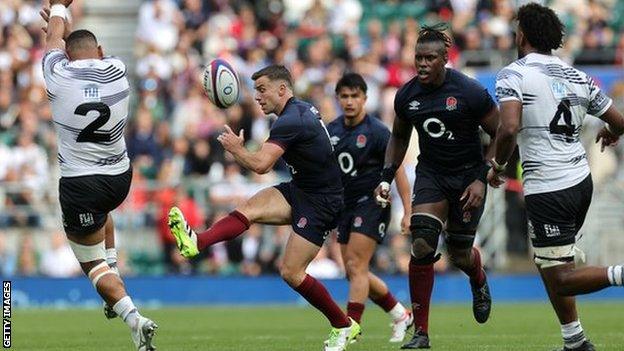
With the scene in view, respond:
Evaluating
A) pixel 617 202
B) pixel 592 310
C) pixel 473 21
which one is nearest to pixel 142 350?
pixel 592 310

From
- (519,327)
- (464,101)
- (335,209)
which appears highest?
(464,101)

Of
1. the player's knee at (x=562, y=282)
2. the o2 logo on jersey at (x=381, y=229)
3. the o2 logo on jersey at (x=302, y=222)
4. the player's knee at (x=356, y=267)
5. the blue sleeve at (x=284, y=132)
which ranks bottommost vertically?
the player's knee at (x=356, y=267)

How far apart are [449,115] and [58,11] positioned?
361cm

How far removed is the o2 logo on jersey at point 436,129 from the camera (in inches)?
507

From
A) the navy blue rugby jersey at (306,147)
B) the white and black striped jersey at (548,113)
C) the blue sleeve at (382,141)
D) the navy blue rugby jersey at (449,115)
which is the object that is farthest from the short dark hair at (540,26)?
the blue sleeve at (382,141)

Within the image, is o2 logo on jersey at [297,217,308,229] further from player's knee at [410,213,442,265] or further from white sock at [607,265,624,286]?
white sock at [607,265,624,286]

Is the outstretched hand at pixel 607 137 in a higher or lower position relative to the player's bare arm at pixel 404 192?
higher

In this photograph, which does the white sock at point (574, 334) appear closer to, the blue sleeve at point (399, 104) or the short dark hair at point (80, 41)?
the blue sleeve at point (399, 104)

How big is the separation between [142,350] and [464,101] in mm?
3672

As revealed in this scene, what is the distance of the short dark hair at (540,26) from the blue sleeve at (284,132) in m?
2.17

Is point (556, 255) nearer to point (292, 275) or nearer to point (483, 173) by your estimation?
point (483, 173)

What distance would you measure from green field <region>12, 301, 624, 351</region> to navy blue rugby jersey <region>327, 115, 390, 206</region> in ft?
5.10

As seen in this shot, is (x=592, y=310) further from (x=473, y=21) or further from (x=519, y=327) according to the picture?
(x=473, y=21)

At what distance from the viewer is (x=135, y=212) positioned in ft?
77.6
